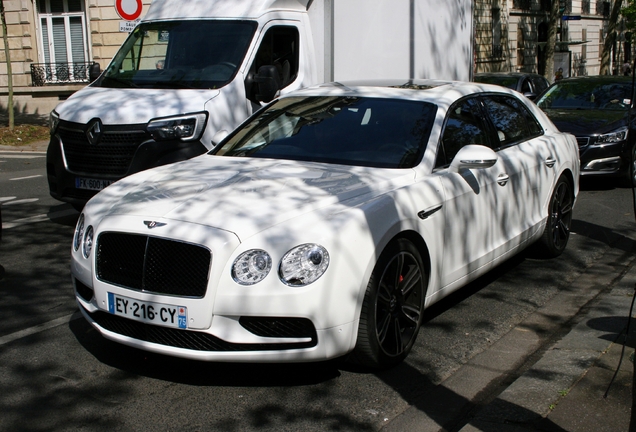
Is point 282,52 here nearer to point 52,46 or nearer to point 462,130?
point 462,130

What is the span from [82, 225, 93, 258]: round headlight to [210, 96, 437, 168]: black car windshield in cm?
144

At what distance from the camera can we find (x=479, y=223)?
221 inches

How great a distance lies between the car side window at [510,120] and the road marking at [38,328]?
3.36 metres

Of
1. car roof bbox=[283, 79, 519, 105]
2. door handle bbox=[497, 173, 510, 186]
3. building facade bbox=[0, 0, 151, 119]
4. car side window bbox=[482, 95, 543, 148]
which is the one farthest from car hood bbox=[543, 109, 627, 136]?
building facade bbox=[0, 0, 151, 119]

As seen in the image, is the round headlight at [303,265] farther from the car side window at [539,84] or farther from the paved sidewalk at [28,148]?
the car side window at [539,84]

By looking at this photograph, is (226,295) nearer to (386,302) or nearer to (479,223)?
(386,302)

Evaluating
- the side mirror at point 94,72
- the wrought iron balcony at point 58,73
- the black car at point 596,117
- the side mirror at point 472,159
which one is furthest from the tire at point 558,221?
the wrought iron balcony at point 58,73

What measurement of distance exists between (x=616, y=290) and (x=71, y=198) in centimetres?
518

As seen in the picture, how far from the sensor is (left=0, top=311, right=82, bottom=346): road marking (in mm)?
5191

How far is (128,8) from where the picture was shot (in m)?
15.2

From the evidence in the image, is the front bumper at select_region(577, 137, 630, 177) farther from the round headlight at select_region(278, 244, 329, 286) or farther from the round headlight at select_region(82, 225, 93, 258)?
the round headlight at select_region(82, 225, 93, 258)

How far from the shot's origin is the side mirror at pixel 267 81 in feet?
28.0

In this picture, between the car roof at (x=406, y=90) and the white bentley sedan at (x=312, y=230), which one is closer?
the white bentley sedan at (x=312, y=230)

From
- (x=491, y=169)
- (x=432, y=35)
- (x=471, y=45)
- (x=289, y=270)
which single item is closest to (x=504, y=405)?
(x=289, y=270)
